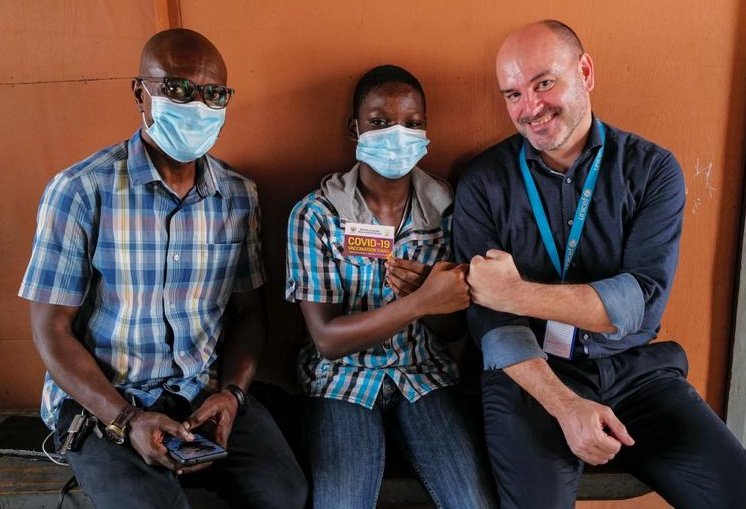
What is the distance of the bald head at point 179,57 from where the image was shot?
1.93m

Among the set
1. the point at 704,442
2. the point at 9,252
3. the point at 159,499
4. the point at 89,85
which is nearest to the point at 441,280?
the point at 704,442

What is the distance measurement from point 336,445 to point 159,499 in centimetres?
57

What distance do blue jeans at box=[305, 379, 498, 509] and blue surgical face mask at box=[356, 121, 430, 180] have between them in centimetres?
78

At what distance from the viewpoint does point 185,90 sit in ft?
6.38

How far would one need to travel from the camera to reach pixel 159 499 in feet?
5.74

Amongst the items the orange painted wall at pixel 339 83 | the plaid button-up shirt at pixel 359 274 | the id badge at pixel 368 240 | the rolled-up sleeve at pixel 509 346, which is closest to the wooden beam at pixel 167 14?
the orange painted wall at pixel 339 83

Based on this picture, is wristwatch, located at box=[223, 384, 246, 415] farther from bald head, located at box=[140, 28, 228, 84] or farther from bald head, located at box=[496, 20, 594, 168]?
bald head, located at box=[496, 20, 594, 168]

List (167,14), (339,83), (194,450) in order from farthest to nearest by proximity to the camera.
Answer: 1. (339,83)
2. (167,14)
3. (194,450)

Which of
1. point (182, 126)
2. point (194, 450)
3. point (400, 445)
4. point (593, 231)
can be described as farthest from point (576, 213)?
point (194, 450)

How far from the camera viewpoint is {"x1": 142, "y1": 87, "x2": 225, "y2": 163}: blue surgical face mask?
1933 millimetres

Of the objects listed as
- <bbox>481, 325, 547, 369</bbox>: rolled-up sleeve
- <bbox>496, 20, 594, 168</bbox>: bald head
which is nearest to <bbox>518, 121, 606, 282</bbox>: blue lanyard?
<bbox>496, 20, 594, 168</bbox>: bald head

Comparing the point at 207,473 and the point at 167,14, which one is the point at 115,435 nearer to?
the point at 207,473

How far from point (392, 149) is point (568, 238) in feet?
2.24

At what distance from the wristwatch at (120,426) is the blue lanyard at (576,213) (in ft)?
4.82
